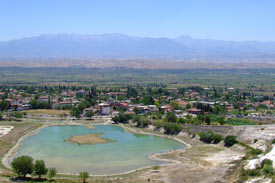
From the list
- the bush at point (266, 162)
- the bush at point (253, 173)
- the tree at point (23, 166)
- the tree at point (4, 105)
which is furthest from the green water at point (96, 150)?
the tree at point (4, 105)

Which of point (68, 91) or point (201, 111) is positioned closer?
point (201, 111)

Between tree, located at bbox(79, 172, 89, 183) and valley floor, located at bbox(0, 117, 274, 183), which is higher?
tree, located at bbox(79, 172, 89, 183)

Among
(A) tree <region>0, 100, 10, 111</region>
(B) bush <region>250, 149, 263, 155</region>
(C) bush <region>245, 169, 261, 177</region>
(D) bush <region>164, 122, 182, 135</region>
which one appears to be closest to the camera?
(C) bush <region>245, 169, 261, 177</region>

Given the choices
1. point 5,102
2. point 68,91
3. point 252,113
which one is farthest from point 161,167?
point 68,91

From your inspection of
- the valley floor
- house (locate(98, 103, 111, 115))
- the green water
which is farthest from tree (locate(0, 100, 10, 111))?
the valley floor

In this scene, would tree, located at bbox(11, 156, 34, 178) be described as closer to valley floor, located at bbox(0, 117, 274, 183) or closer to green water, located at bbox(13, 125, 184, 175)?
valley floor, located at bbox(0, 117, 274, 183)

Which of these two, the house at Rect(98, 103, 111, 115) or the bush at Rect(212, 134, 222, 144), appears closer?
the bush at Rect(212, 134, 222, 144)

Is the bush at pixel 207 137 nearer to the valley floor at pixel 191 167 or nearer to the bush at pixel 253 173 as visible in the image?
the valley floor at pixel 191 167

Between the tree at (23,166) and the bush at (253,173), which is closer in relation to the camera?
the bush at (253,173)

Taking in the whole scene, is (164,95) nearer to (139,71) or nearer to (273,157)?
(273,157)
